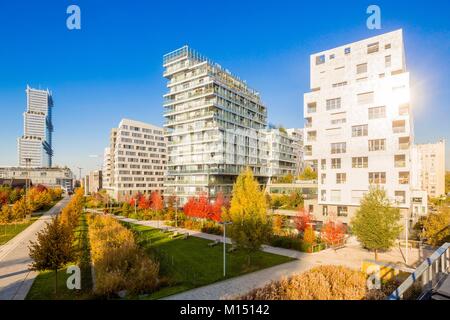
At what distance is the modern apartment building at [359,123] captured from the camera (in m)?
33.1

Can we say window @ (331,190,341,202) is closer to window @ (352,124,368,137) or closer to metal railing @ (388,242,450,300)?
A: window @ (352,124,368,137)

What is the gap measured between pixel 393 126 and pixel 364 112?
368 cm

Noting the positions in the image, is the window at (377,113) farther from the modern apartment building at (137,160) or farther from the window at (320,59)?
the modern apartment building at (137,160)

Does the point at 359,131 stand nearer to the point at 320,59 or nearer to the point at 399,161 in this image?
the point at 399,161

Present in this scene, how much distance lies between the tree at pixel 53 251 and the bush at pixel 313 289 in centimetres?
1313

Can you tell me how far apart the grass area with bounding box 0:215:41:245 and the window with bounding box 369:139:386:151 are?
147 ft

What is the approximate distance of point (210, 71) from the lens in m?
63.0

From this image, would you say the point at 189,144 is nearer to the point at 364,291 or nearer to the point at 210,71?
the point at 210,71

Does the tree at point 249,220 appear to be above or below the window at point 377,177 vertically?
below

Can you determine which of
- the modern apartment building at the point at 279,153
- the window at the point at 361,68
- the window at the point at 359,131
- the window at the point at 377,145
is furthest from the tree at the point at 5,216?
the modern apartment building at the point at 279,153

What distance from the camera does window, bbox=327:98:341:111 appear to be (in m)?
37.8

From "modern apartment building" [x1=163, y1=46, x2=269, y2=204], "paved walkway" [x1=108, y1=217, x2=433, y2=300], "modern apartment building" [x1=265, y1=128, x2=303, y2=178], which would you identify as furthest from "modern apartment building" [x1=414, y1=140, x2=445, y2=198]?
"paved walkway" [x1=108, y1=217, x2=433, y2=300]

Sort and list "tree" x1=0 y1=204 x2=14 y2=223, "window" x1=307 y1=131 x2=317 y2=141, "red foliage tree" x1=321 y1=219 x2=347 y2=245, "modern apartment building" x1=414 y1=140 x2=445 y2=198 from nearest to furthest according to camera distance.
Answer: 1. "red foliage tree" x1=321 y1=219 x2=347 y2=245
2. "window" x1=307 y1=131 x2=317 y2=141
3. "tree" x1=0 y1=204 x2=14 y2=223
4. "modern apartment building" x1=414 y1=140 x2=445 y2=198
